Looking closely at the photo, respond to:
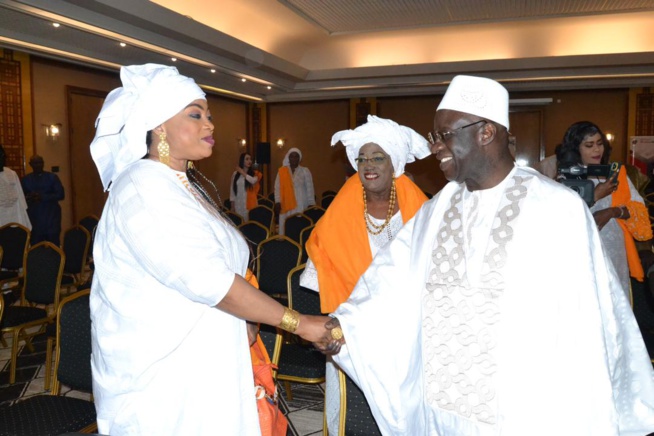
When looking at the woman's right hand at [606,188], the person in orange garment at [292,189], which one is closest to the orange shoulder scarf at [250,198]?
the person in orange garment at [292,189]

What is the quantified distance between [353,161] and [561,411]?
6.02ft

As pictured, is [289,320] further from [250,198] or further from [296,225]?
[250,198]

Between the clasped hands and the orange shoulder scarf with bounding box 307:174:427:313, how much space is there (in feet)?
2.28

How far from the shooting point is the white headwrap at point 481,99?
1.75m

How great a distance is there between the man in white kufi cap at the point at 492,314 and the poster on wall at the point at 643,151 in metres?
13.3

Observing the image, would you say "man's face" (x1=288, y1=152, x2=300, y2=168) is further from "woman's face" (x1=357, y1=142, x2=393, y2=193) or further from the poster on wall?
the poster on wall

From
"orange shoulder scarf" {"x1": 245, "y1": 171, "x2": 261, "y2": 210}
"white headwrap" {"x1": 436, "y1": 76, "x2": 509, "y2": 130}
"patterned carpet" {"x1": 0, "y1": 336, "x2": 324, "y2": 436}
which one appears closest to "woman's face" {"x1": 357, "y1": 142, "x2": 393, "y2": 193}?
"white headwrap" {"x1": 436, "y1": 76, "x2": 509, "y2": 130}

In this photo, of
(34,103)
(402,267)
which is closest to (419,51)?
(34,103)

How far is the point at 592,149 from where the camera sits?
3.34 metres

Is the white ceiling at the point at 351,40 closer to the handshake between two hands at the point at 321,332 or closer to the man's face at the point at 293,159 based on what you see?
the man's face at the point at 293,159

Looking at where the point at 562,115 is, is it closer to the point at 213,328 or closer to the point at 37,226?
the point at 37,226

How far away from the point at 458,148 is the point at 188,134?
922mm

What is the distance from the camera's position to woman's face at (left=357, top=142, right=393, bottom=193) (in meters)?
2.87

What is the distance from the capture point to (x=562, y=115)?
47.8ft
